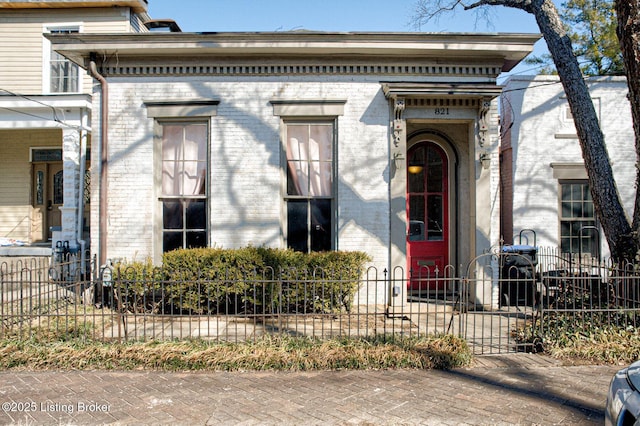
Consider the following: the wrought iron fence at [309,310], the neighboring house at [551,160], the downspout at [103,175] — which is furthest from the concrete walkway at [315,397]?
the neighboring house at [551,160]

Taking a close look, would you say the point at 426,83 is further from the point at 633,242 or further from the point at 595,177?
the point at 633,242

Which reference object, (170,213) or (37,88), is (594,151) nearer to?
(170,213)

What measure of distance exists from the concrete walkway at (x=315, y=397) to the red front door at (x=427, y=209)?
13.3ft

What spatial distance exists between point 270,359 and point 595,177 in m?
5.50

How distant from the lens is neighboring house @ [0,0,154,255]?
12961mm

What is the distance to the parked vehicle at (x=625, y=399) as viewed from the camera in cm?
291

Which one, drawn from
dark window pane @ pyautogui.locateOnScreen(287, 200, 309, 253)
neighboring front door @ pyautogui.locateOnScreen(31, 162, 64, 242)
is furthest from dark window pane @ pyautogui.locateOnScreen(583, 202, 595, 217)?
neighboring front door @ pyautogui.locateOnScreen(31, 162, 64, 242)

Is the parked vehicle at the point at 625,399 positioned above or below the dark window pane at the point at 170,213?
below

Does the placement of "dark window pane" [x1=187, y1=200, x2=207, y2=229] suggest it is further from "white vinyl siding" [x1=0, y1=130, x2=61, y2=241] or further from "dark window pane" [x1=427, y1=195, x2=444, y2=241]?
"white vinyl siding" [x1=0, y1=130, x2=61, y2=241]

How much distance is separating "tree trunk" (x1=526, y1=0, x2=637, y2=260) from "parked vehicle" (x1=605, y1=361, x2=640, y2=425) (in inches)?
153

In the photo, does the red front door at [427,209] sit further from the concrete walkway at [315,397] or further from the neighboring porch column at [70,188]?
the neighboring porch column at [70,188]

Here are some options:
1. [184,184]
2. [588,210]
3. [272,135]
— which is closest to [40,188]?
[184,184]

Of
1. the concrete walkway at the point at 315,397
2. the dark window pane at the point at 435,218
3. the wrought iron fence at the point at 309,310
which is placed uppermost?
the dark window pane at the point at 435,218

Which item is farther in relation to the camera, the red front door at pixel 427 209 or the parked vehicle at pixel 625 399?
the red front door at pixel 427 209
